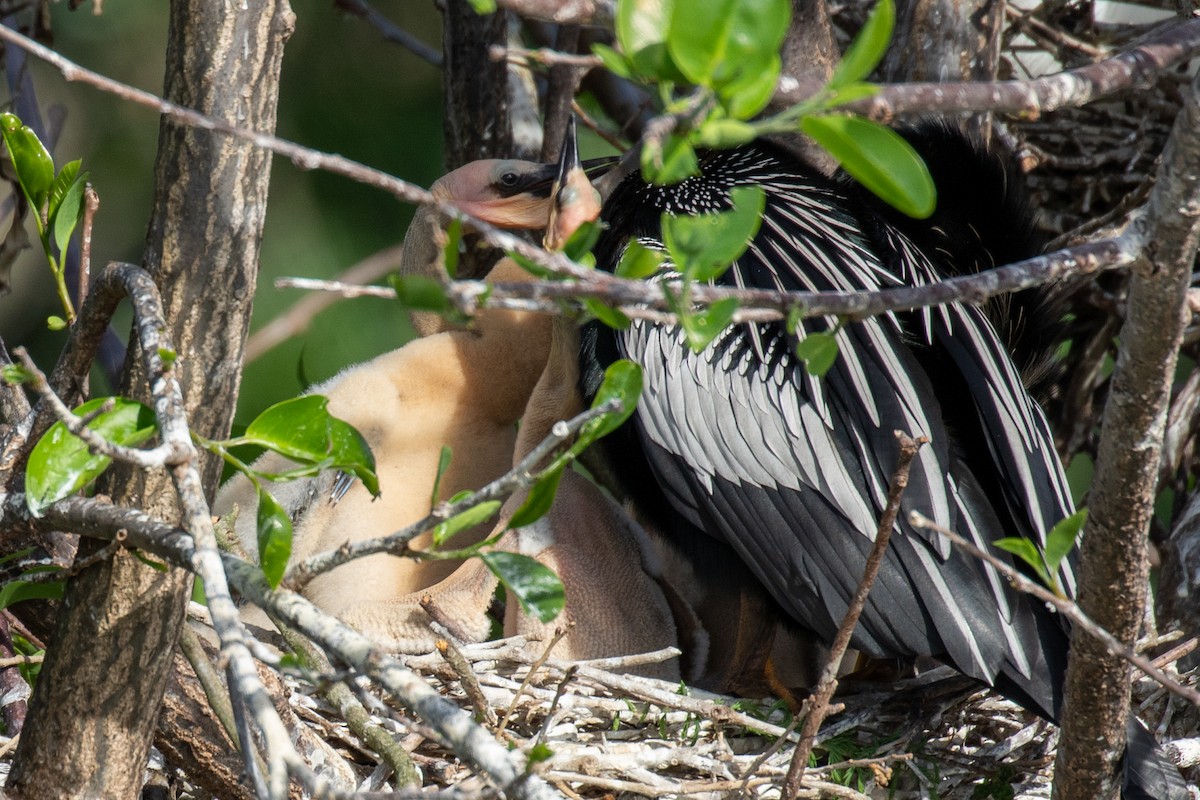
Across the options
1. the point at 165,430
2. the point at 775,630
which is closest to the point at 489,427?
the point at 775,630

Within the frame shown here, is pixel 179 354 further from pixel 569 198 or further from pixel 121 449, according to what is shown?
pixel 569 198

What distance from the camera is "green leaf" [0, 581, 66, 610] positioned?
1.26 m

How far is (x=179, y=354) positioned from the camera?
3.82 feet

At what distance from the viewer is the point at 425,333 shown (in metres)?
2.40

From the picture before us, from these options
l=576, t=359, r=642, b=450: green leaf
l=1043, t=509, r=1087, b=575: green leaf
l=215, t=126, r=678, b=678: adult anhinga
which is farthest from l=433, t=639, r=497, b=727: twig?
l=1043, t=509, r=1087, b=575: green leaf

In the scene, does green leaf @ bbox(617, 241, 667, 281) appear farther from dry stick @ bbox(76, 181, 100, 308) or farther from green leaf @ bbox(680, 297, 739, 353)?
dry stick @ bbox(76, 181, 100, 308)

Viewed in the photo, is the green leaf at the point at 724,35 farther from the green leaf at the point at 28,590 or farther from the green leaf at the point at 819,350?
the green leaf at the point at 28,590

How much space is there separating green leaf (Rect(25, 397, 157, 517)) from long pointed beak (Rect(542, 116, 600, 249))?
3.36 ft

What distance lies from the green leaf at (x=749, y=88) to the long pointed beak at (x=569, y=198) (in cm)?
128

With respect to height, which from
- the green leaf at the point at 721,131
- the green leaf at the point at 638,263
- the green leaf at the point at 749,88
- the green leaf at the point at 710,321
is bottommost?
the green leaf at the point at 710,321

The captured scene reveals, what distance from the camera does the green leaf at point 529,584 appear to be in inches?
35.6

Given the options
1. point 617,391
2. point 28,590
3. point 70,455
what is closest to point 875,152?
point 617,391

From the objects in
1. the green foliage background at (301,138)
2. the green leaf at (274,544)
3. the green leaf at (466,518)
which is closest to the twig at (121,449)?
the green leaf at (274,544)

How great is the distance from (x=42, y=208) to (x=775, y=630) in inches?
50.3
